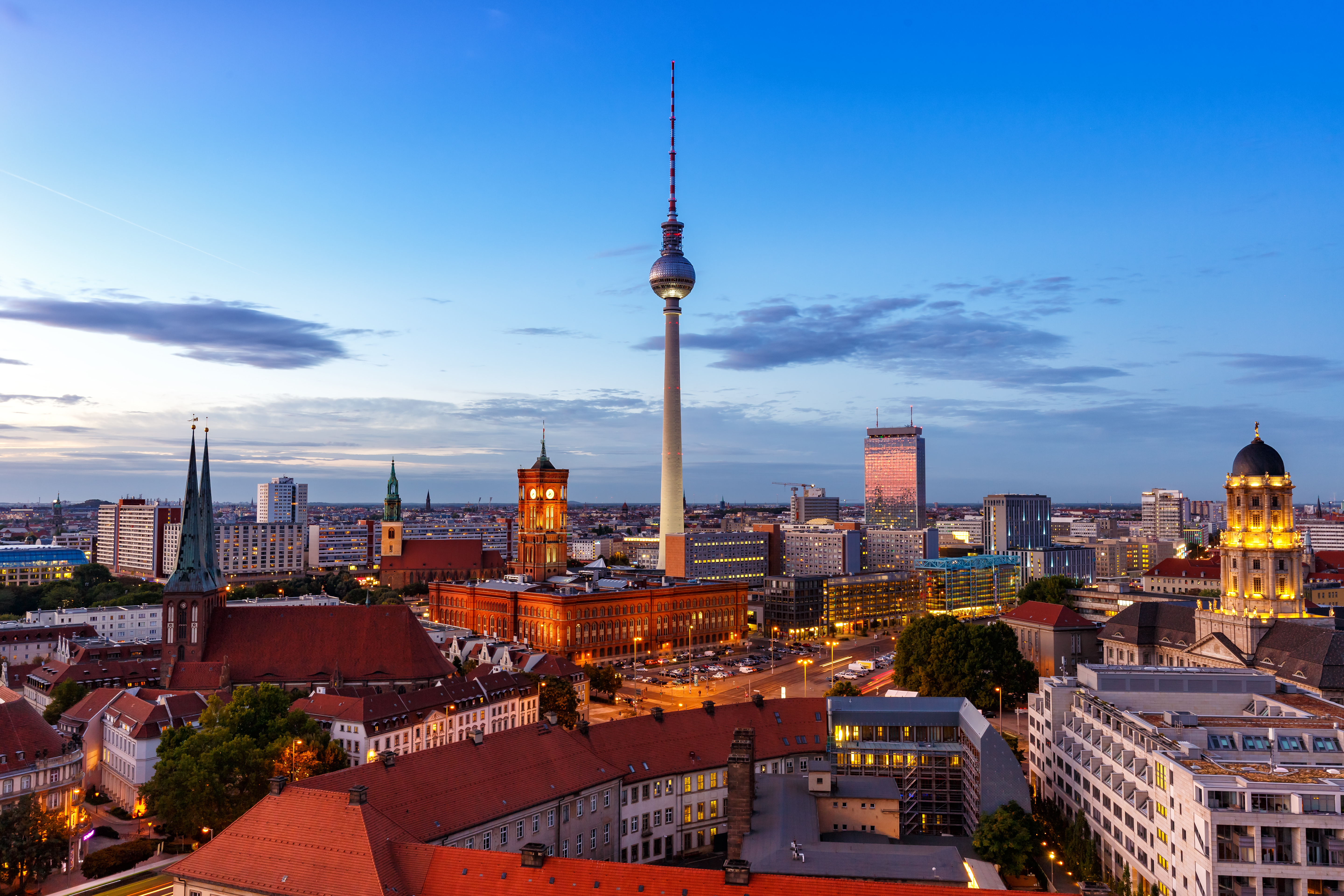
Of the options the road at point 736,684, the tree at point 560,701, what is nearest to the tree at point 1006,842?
the road at point 736,684

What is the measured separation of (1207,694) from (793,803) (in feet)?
126

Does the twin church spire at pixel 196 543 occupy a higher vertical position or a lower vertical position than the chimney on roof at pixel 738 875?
higher

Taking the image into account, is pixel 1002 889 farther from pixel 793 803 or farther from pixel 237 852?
pixel 237 852

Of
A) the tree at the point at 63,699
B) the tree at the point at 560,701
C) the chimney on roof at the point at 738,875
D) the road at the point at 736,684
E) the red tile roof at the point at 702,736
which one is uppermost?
the chimney on roof at the point at 738,875

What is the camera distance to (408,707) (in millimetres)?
83688

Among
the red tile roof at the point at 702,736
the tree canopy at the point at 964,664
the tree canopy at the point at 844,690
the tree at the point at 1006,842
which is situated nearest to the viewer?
the tree at the point at 1006,842

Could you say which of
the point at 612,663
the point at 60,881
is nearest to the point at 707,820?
the point at 60,881

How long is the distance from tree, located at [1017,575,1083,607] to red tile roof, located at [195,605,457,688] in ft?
323

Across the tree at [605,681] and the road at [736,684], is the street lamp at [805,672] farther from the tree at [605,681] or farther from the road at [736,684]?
the tree at [605,681]

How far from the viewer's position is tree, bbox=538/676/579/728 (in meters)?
92.1

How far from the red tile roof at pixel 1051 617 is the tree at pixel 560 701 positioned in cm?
6754

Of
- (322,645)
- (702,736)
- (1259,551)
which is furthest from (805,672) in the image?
(322,645)

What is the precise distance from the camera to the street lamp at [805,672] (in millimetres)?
116575

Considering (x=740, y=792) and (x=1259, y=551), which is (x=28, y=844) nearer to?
(x=740, y=792)
